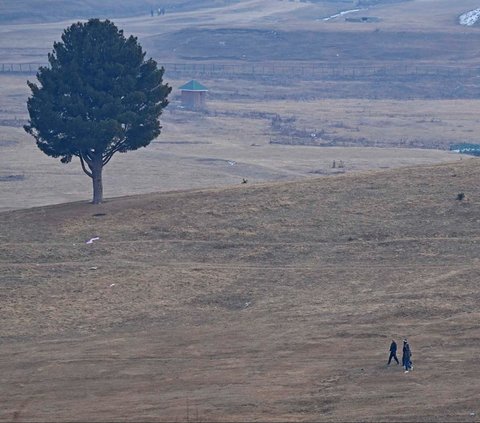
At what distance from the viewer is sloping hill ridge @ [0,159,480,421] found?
30.9 metres

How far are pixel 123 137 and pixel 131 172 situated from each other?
2934 cm

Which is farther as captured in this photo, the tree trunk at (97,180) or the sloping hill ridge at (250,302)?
the tree trunk at (97,180)

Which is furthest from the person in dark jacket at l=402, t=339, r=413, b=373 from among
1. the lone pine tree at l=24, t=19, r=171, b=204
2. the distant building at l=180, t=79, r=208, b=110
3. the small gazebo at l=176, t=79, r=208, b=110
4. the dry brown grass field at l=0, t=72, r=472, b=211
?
the distant building at l=180, t=79, r=208, b=110

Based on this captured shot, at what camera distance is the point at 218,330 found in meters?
37.5

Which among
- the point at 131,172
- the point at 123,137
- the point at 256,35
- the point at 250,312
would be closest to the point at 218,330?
the point at 250,312

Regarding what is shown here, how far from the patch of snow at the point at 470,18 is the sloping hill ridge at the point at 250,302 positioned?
11549cm

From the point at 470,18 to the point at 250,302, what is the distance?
446ft

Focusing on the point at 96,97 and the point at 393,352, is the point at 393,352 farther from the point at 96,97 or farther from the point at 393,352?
the point at 96,97

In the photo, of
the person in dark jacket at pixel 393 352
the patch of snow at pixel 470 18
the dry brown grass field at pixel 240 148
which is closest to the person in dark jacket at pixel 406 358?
the person in dark jacket at pixel 393 352

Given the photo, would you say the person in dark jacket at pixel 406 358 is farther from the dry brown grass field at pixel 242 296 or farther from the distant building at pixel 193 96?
the distant building at pixel 193 96

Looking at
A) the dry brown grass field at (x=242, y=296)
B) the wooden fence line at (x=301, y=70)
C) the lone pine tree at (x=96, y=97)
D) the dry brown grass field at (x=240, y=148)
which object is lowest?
the dry brown grass field at (x=240, y=148)

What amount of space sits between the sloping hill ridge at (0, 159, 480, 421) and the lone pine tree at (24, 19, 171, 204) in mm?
2925

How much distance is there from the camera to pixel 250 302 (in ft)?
133

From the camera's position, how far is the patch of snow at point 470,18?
167 m
